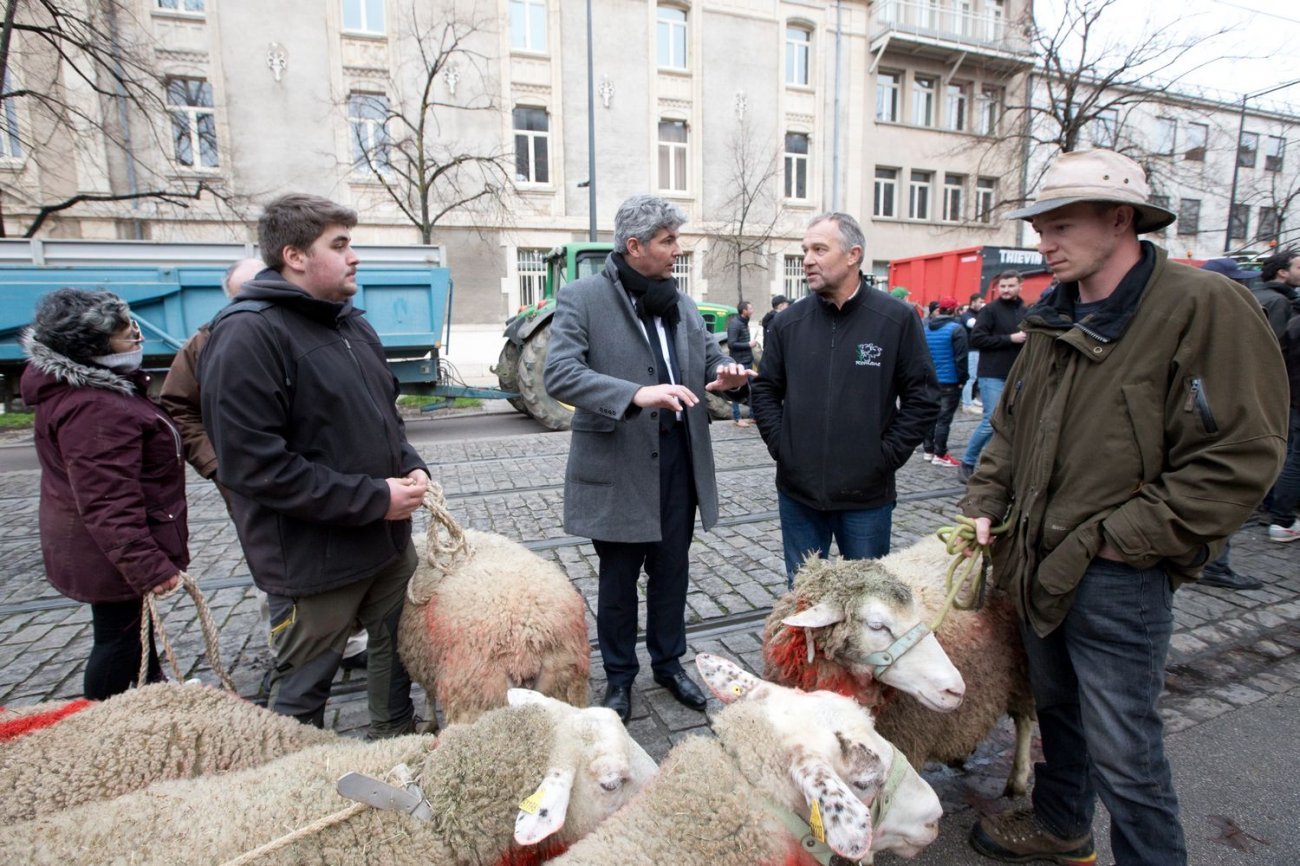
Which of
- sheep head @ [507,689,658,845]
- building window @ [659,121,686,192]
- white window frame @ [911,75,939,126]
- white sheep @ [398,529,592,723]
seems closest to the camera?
sheep head @ [507,689,658,845]

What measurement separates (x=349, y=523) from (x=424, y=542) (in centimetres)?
94

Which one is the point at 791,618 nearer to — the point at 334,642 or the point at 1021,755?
the point at 1021,755

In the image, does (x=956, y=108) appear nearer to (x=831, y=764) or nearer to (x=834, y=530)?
(x=834, y=530)

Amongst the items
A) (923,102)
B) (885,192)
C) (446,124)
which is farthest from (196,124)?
(923,102)

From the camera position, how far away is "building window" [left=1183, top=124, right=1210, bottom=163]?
82.5 feet

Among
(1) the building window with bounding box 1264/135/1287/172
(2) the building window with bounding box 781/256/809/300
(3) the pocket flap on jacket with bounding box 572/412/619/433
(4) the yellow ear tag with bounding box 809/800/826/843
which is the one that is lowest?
(4) the yellow ear tag with bounding box 809/800/826/843

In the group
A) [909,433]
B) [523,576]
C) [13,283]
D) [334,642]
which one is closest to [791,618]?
[523,576]

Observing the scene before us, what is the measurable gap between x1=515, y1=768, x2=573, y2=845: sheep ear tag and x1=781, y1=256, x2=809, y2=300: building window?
24.1 m

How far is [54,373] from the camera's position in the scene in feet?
7.95

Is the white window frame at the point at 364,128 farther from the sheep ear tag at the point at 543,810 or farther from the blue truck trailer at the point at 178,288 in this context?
the sheep ear tag at the point at 543,810

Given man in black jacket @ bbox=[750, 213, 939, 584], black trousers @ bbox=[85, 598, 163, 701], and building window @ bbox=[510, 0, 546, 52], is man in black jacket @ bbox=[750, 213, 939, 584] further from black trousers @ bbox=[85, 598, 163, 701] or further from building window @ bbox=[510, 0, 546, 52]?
building window @ bbox=[510, 0, 546, 52]

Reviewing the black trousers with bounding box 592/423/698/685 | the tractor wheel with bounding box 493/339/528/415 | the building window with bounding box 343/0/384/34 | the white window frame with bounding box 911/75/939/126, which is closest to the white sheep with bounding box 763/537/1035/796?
the black trousers with bounding box 592/423/698/685

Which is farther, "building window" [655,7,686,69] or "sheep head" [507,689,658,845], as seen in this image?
"building window" [655,7,686,69]

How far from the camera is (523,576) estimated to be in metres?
2.64
